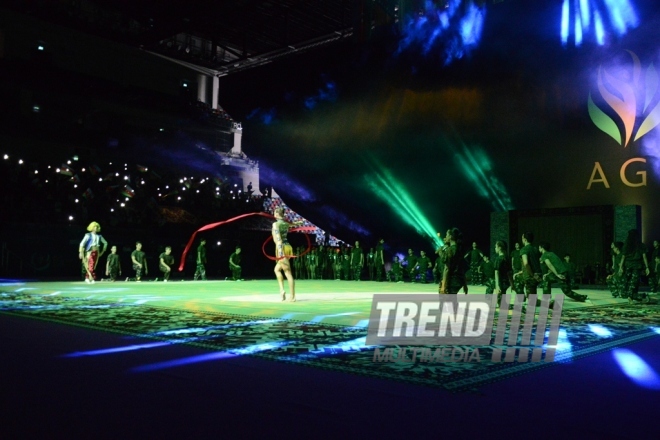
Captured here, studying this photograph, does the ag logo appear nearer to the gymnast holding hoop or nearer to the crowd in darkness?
the gymnast holding hoop

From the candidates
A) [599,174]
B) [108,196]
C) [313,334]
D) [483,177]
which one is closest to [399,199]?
[483,177]

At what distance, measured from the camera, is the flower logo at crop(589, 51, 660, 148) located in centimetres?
1791

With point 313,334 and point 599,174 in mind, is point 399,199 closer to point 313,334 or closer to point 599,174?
point 599,174

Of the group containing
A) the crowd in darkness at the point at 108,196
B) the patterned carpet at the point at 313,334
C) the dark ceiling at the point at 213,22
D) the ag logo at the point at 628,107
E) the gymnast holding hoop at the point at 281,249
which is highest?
the dark ceiling at the point at 213,22

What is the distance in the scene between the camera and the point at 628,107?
60.4 feet

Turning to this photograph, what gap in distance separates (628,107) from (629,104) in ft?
0.32

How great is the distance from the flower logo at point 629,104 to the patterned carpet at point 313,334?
31.8ft

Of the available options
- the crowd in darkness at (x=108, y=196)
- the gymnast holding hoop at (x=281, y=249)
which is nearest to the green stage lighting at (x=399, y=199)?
the crowd in darkness at (x=108, y=196)

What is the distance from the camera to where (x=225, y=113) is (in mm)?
34750

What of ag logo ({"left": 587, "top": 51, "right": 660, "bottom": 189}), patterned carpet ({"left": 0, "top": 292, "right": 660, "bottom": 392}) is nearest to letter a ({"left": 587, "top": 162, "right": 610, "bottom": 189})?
ag logo ({"left": 587, "top": 51, "right": 660, "bottom": 189})

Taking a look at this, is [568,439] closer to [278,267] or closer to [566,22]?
[278,267]

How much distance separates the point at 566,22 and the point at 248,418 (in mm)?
19753

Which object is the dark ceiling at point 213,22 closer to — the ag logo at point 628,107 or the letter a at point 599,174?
the ag logo at point 628,107

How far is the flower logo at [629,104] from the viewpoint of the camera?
17.9 m
